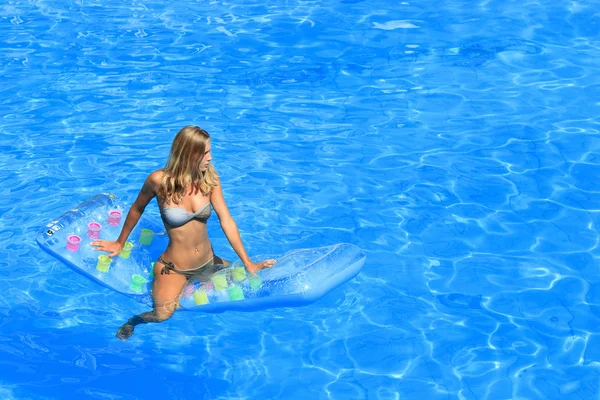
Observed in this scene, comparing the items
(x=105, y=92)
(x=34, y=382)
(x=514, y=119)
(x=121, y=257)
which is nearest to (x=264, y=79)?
(x=105, y=92)

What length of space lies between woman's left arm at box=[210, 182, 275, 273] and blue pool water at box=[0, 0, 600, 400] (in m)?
0.71

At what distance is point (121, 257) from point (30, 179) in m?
2.23

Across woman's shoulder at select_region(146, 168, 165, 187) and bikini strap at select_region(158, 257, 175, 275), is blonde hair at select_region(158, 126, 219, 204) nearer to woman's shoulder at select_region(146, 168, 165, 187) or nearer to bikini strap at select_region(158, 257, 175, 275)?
woman's shoulder at select_region(146, 168, 165, 187)

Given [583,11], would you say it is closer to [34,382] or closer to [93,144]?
[93,144]

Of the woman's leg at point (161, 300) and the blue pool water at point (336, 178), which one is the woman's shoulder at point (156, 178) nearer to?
the woman's leg at point (161, 300)

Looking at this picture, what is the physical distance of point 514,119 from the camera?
873 centimetres

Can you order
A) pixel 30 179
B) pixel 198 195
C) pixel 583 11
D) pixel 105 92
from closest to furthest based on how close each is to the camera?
pixel 198 195, pixel 30 179, pixel 105 92, pixel 583 11

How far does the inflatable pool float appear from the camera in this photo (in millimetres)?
5195

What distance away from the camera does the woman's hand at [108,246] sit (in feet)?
18.8

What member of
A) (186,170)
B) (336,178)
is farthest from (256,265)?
(336,178)

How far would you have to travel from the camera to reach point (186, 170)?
5305 millimetres

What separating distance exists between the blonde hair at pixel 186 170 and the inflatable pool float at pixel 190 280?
58cm

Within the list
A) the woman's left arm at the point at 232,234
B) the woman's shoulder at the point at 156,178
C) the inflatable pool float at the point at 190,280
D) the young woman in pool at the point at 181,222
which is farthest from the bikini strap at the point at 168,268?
the woman's shoulder at the point at 156,178

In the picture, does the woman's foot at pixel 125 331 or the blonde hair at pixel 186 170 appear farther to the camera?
the woman's foot at pixel 125 331
